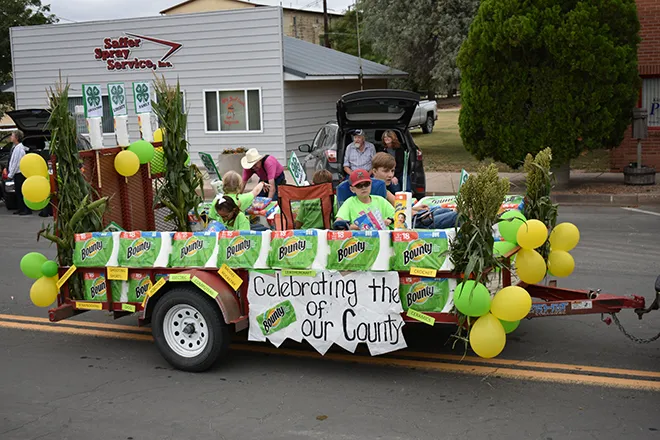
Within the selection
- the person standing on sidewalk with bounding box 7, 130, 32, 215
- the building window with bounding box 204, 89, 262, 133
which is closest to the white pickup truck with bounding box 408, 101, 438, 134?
the building window with bounding box 204, 89, 262, 133

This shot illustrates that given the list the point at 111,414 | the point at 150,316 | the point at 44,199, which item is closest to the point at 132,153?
the point at 44,199

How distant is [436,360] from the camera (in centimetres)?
671

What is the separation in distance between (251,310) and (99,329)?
2259 millimetres

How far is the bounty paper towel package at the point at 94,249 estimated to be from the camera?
6.89 m

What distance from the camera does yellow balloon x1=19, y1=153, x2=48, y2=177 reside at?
688cm

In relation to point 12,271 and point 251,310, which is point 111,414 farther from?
point 12,271

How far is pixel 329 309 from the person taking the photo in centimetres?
636

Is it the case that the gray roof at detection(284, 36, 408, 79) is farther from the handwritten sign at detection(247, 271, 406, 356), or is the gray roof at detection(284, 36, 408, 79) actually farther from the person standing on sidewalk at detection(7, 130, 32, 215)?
the handwritten sign at detection(247, 271, 406, 356)

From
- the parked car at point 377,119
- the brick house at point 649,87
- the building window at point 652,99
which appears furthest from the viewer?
the building window at point 652,99

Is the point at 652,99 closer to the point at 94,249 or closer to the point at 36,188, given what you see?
the point at 94,249

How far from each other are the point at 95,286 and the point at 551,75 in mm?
12242

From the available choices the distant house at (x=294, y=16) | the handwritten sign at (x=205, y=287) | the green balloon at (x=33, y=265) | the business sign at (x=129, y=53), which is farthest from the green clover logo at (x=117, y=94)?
the distant house at (x=294, y=16)

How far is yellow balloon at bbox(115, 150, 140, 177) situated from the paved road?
1584 mm

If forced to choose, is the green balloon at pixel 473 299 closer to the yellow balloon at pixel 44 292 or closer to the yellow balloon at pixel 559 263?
the yellow balloon at pixel 559 263
